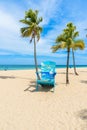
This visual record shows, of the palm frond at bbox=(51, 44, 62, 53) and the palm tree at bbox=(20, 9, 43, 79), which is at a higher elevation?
the palm tree at bbox=(20, 9, 43, 79)

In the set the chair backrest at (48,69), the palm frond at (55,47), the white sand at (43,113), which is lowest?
the white sand at (43,113)

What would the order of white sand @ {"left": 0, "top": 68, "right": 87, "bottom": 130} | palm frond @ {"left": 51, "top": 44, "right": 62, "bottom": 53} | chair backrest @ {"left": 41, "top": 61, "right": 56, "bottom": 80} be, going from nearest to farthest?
white sand @ {"left": 0, "top": 68, "right": 87, "bottom": 130}, chair backrest @ {"left": 41, "top": 61, "right": 56, "bottom": 80}, palm frond @ {"left": 51, "top": 44, "right": 62, "bottom": 53}

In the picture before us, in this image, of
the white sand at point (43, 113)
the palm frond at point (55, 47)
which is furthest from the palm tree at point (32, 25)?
the white sand at point (43, 113)

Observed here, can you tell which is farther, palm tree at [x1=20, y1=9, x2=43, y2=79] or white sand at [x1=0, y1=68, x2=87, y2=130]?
palm tree at [x1=20, y1=9, x2=43, y2=79]

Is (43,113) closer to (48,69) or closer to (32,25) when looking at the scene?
(48,69)

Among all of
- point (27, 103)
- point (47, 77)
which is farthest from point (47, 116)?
point (47, 77)

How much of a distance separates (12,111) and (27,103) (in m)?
1.62

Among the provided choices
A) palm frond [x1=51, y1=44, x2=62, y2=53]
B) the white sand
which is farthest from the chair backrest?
the white sand

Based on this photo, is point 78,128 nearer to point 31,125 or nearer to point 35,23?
point 31,125

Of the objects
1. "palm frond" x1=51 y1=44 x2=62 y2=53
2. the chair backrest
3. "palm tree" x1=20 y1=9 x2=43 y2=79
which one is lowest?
the chair backrest

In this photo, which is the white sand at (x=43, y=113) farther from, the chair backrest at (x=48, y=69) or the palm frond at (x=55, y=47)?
the palm frond at (x=55, y=47)

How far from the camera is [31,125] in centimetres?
669

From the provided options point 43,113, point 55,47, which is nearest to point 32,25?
point 55,47

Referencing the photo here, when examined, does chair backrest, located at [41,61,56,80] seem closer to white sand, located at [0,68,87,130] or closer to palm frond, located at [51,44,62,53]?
palm frond, located at [51,44,62,53]
